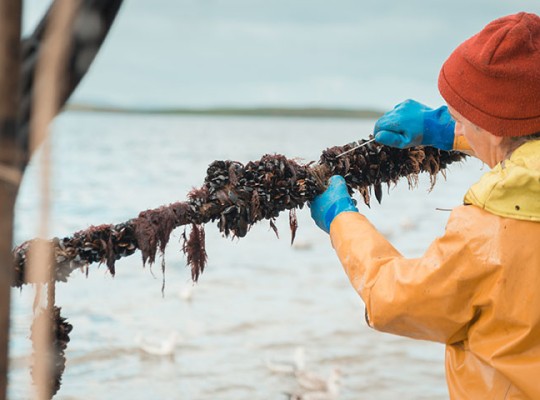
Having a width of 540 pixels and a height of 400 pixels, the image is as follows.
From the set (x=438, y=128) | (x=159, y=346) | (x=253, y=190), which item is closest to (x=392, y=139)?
(x=438, y=128)

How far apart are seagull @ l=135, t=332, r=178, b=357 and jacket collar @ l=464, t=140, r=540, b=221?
24.2 feet

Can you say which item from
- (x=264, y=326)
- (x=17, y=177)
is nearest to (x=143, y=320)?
(x=264, y=326)

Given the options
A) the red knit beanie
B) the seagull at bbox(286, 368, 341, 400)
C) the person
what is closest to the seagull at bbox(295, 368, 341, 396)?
the seagull at bbox(286, 368, 341, 400)

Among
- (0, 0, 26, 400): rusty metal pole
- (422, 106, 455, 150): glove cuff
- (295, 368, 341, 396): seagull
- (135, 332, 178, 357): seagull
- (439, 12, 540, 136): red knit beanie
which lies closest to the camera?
(0, 0, 26, 400): rusty metal pole

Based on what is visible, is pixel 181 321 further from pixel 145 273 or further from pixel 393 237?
pixel 393 237

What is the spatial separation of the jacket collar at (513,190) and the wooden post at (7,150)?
1.32 metres

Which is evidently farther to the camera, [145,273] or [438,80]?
[145,273]

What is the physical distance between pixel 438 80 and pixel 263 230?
1518cm

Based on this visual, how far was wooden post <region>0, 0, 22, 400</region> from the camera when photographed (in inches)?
54.2

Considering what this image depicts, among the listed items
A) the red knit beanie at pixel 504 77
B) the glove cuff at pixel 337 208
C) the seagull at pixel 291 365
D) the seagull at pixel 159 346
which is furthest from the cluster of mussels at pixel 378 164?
the seagull at pixel 159 346

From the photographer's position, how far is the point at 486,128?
2.34 metres

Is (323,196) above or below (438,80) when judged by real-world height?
below

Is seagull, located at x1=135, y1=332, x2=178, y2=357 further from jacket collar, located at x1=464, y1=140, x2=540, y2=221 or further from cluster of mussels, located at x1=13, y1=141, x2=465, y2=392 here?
jacket collar, located at x1=464, y1=140, x2=540, y2=221

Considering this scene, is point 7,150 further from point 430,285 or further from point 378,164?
point 378,164
